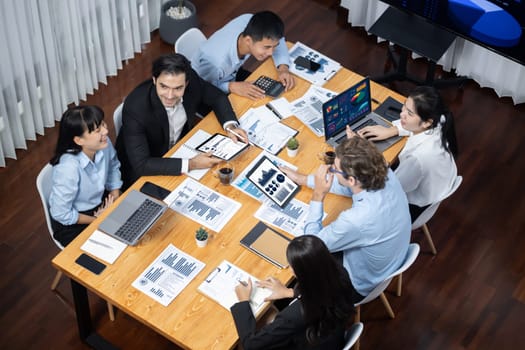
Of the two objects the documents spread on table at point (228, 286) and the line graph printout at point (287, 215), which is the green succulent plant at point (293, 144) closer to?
the line graph printout at point (287, 215)

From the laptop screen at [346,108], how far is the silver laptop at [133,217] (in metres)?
1.13

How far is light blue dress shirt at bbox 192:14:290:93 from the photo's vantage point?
5207 millimetres

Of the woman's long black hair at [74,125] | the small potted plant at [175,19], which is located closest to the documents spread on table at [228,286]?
the woman's long black hair at [74,125]

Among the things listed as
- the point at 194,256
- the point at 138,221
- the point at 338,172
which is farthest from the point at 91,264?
the point at 338,172

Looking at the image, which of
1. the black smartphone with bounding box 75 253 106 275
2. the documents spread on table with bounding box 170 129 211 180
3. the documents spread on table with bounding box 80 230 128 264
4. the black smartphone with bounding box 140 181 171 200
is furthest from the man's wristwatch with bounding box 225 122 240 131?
the black smartphone with bounding box 75 253 106 275

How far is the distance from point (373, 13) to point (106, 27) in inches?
90.7

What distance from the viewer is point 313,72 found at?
17.4 feet

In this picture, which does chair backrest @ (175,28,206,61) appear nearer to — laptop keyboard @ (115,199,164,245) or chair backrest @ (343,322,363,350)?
laptop keyboard @ (115,199,164,245)

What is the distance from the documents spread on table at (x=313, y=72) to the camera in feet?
17.2

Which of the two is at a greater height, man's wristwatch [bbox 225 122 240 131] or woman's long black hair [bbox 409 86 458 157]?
woman's long black hair [bbox 409 86 458 157]

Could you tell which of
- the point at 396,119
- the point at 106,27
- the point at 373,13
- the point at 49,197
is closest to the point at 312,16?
the point at 373,13

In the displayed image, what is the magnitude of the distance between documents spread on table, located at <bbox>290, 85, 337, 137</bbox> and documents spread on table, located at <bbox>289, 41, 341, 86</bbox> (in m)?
0.08

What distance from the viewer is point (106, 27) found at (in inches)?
240

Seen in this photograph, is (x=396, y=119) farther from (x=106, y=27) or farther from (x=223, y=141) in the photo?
(x=106, y=27)
